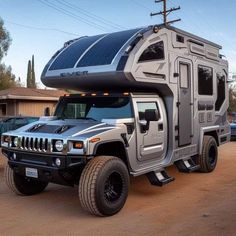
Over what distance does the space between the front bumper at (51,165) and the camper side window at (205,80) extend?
4289 mm

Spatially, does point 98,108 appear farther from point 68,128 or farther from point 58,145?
point 58,145

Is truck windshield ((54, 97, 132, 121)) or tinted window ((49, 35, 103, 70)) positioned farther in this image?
tinted window ((49, 35, 103, 70))

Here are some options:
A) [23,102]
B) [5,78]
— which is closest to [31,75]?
[5,78]

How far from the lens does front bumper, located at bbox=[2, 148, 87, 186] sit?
5.95 m

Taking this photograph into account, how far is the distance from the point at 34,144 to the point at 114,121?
1.39 metres

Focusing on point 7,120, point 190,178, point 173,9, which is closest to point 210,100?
point 190,178

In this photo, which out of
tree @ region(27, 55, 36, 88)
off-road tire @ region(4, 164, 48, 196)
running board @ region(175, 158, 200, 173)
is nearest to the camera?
off-road tire @ region(4, 164, 48, 196)

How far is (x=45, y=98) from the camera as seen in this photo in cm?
2672

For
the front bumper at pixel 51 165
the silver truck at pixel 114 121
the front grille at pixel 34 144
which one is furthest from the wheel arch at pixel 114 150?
the front grille at pixel 34 144

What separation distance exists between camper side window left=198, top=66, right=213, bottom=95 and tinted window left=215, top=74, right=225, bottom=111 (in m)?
0.57

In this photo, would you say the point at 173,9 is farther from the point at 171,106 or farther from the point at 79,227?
the point at 79,227

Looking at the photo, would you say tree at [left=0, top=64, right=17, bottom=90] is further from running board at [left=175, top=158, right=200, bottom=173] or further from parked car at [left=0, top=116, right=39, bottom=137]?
running board at [left=175, top=158, right=200, bottom=173]

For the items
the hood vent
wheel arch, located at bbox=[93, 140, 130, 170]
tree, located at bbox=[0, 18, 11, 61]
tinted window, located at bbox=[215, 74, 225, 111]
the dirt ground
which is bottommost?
the dirt ground

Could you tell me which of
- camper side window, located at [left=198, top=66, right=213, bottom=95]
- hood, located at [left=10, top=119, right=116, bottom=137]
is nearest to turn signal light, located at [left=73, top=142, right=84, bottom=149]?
hood, located at [left=10, top=119, right=116, bottom=137]
